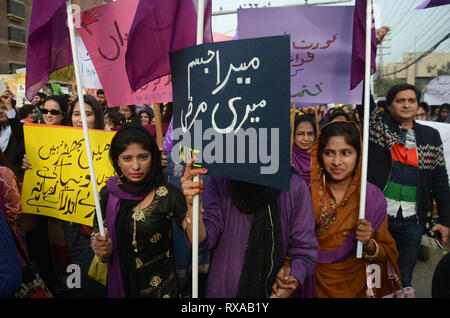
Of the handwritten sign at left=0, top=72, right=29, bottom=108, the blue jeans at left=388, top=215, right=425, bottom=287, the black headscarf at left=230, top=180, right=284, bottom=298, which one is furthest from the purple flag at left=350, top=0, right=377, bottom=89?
the handwritten sign at left=0, top=72, right=29, bottom=108

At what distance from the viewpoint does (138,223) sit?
185 centimetres

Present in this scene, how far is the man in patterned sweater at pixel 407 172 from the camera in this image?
2.50m

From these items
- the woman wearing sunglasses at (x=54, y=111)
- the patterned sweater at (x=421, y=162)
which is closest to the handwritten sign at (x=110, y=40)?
the woman wearing sunglasses at (x=54, y=111)

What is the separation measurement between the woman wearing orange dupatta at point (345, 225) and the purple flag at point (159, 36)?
1130mm

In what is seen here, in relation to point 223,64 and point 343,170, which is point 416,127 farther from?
point 223,64

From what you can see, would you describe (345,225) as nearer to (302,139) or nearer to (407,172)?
(407,172)

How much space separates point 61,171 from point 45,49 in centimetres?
105

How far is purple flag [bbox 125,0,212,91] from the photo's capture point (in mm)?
2016

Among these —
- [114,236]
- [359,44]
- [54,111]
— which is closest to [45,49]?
[54,111]

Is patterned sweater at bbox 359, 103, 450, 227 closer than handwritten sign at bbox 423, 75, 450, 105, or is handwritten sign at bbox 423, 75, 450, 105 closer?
patterned sweater at bbox 359, 103, 450, 227

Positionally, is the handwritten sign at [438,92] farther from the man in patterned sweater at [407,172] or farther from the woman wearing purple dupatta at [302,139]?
the man in patterned sweater at [407,172]

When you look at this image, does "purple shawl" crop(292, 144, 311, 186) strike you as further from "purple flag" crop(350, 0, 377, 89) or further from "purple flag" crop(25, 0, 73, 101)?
"purple flag" crop(25, 0, 73, 101)

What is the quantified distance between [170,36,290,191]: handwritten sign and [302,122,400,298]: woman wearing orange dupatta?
0.73 metres
